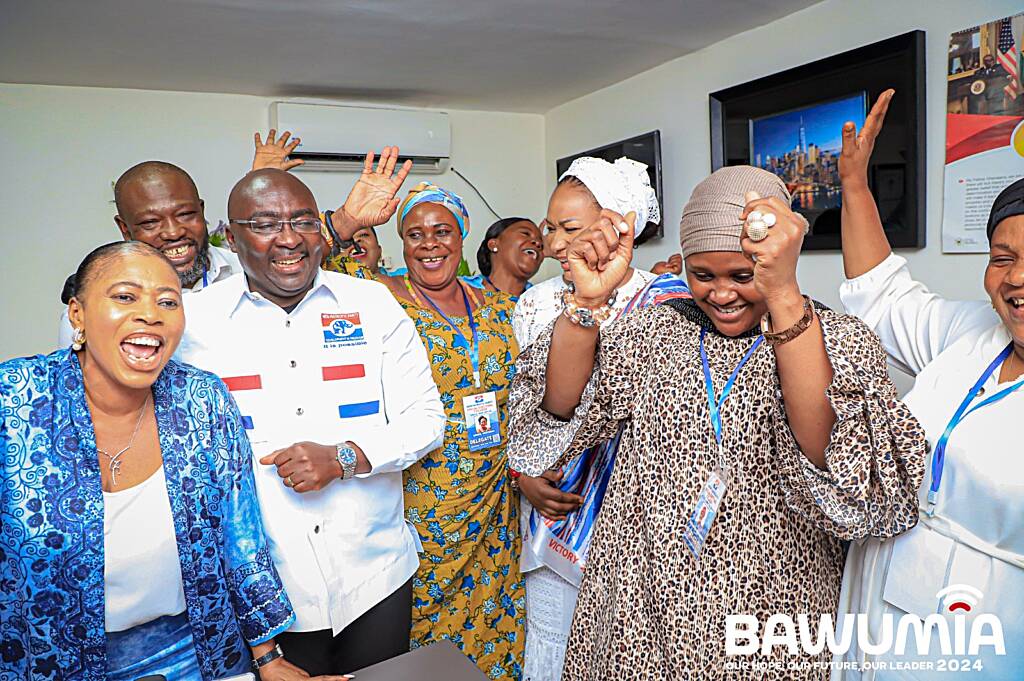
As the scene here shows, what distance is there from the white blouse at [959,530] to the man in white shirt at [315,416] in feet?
3.77

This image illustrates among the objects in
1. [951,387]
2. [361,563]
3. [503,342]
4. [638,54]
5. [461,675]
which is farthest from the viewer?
[638,54]

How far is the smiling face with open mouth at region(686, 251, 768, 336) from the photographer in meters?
1.47

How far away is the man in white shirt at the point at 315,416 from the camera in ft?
6.32

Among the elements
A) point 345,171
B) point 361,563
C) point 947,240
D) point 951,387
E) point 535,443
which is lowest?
point 361,563

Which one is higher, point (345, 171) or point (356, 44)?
point (356, 44)

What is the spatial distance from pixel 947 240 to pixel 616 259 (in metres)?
2.20

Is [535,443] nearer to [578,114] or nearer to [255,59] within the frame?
[255,59]

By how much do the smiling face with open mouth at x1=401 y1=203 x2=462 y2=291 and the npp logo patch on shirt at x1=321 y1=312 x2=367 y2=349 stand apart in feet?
2.45

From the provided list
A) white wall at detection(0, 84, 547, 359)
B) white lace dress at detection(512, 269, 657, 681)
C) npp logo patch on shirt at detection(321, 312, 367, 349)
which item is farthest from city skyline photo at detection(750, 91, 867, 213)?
white wall at detection(0, 84, 547, 359)

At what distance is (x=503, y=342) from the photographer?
2.78 m

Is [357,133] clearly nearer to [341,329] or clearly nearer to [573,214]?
[573,214]

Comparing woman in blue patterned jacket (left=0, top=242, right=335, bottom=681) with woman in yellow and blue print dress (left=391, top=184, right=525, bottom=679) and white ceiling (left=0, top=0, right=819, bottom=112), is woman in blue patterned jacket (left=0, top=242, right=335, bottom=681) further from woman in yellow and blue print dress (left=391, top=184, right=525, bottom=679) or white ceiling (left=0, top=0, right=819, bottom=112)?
white ceiling (left=0, top=0, right=819, bottom=112)

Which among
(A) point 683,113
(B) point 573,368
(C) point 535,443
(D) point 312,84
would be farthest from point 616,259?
(D) point 312,84

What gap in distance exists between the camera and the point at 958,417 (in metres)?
1.47
